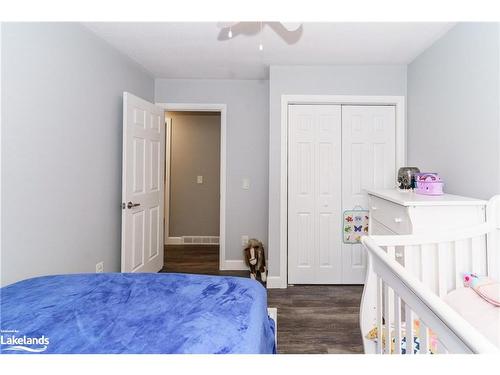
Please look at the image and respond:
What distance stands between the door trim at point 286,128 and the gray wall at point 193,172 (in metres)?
2.02

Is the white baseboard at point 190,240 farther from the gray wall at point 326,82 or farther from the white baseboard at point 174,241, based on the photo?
the gray wall at point 326,82

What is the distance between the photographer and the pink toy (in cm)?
200

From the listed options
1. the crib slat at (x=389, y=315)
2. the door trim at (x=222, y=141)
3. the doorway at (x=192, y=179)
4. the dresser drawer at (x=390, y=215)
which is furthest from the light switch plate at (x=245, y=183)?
the crib slat at (x=389, y=315)

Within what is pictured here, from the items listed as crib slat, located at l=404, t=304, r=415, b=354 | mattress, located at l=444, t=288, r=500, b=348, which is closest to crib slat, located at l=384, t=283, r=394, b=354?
crib slat, located at l=404, t=304, r=415, b=354

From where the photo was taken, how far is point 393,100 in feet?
9.89

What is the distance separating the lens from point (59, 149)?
195 centimetres

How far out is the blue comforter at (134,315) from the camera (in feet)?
2.74

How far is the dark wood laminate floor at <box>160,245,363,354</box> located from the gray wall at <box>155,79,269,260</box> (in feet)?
1.93

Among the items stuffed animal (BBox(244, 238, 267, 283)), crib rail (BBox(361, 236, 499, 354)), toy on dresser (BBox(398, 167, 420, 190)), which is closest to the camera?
crib rail (BBox(361, 236, 499, 354))

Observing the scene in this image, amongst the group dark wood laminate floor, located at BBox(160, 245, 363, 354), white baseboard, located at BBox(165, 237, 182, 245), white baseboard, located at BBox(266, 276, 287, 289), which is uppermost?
white baseboard, located at BBox(165, 237, 182, 245)

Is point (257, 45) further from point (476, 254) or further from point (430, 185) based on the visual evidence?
point (476, 254)

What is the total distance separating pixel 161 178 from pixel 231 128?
1.04 m

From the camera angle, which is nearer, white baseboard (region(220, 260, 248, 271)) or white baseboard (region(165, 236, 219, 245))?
white baseboard (region(220, 260, 248, 271))

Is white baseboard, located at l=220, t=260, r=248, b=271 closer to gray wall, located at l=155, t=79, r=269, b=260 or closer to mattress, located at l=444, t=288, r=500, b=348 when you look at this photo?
gray wall, located at l=155, t=79, r=269, b=260
